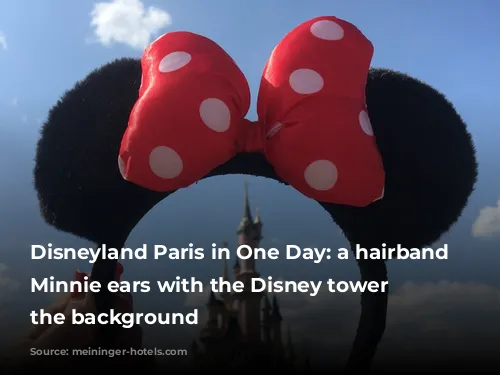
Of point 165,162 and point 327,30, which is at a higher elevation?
point 327,30

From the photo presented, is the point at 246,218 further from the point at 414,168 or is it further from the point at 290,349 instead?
the point at 414,168

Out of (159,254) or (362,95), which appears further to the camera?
(159,254)

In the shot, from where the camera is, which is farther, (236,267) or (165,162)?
(236,267)

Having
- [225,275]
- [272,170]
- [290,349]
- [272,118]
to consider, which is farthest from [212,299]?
[272,118]

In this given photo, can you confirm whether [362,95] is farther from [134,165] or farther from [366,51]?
[134,165]

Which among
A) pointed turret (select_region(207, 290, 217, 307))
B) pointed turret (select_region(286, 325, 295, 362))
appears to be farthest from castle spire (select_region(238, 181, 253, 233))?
pointed turret (select_region(286, 325, 295, 362))

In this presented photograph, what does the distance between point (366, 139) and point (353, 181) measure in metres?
0.07

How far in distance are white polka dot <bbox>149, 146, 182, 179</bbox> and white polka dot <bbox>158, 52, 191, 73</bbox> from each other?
0.50ft

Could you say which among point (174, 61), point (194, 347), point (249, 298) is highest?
point (174, 61)

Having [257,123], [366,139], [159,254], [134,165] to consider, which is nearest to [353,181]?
[366,139]

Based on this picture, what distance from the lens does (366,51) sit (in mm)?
973

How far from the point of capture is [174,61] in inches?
36.6

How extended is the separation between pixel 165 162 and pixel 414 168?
0.47m

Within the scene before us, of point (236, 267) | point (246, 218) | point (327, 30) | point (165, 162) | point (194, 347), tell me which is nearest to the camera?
point (165, 162)
